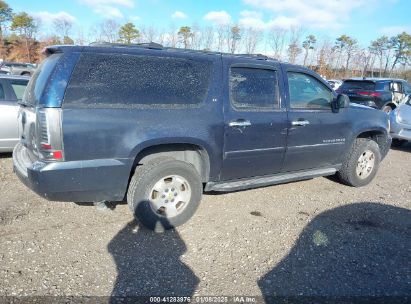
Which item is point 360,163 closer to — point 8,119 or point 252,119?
point 252,119

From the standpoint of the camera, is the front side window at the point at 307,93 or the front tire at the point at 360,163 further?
the front tire at the point at 360,163

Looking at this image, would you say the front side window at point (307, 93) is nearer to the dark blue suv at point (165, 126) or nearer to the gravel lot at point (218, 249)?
the dark blue suv at point (165, 126)

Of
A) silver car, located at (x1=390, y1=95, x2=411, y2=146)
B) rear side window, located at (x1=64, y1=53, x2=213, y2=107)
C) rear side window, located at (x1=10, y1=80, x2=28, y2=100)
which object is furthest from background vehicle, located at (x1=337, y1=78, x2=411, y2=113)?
rear side window, located at (x1=10, y1=80, x2=28, y2=100)

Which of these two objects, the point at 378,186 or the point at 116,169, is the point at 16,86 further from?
the point at 378,186

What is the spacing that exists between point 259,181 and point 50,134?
2.50m

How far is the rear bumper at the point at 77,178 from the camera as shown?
125 inches

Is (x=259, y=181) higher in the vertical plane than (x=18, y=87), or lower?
lower

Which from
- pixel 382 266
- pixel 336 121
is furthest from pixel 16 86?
pixel 382 266

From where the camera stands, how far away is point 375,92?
12414 millimetres

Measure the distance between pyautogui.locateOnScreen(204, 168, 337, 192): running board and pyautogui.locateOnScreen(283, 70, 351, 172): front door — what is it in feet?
0.27

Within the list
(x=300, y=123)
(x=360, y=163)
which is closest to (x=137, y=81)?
(x=300, y=123)

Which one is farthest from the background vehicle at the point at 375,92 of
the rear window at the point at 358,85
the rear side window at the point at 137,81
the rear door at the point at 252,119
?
the rear side window at the point at 137,81

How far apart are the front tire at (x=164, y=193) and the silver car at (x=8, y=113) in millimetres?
3426

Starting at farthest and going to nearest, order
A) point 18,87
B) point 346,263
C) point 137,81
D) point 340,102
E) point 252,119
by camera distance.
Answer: point 18,87
point 340,102
point 252,119
point 137,81
point 346,263
